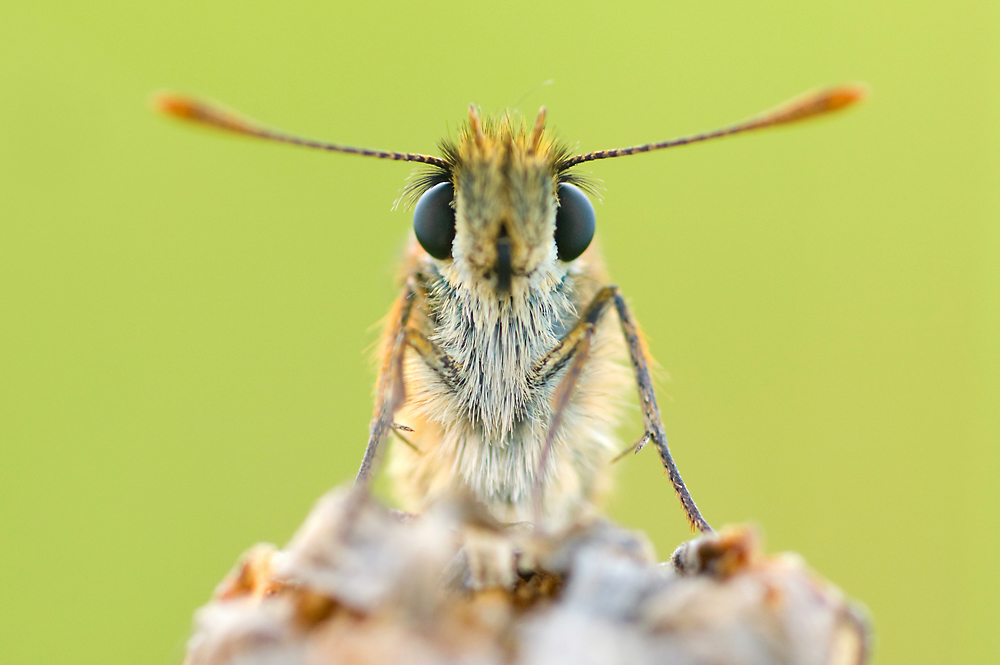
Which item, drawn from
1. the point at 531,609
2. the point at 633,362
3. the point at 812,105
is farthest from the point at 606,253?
the point at 531,609

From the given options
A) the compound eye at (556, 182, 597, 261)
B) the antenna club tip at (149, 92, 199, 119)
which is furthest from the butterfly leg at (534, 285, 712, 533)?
the antenna club tip at (149, 92, 199, 119)

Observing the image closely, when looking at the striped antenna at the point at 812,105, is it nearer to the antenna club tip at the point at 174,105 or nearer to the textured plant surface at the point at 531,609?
the textured plant surface at the point at 531,609

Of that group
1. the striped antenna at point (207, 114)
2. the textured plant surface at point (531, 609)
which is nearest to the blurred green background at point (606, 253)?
the striped antenna at point (207, 114)

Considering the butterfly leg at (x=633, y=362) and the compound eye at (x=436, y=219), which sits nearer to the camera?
the butterfly leg at (x=633, y=362)

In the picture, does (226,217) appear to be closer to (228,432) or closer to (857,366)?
(228,432)

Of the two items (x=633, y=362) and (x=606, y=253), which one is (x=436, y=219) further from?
(x=606, y=253)

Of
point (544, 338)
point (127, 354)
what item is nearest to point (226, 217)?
point (127, 354)
